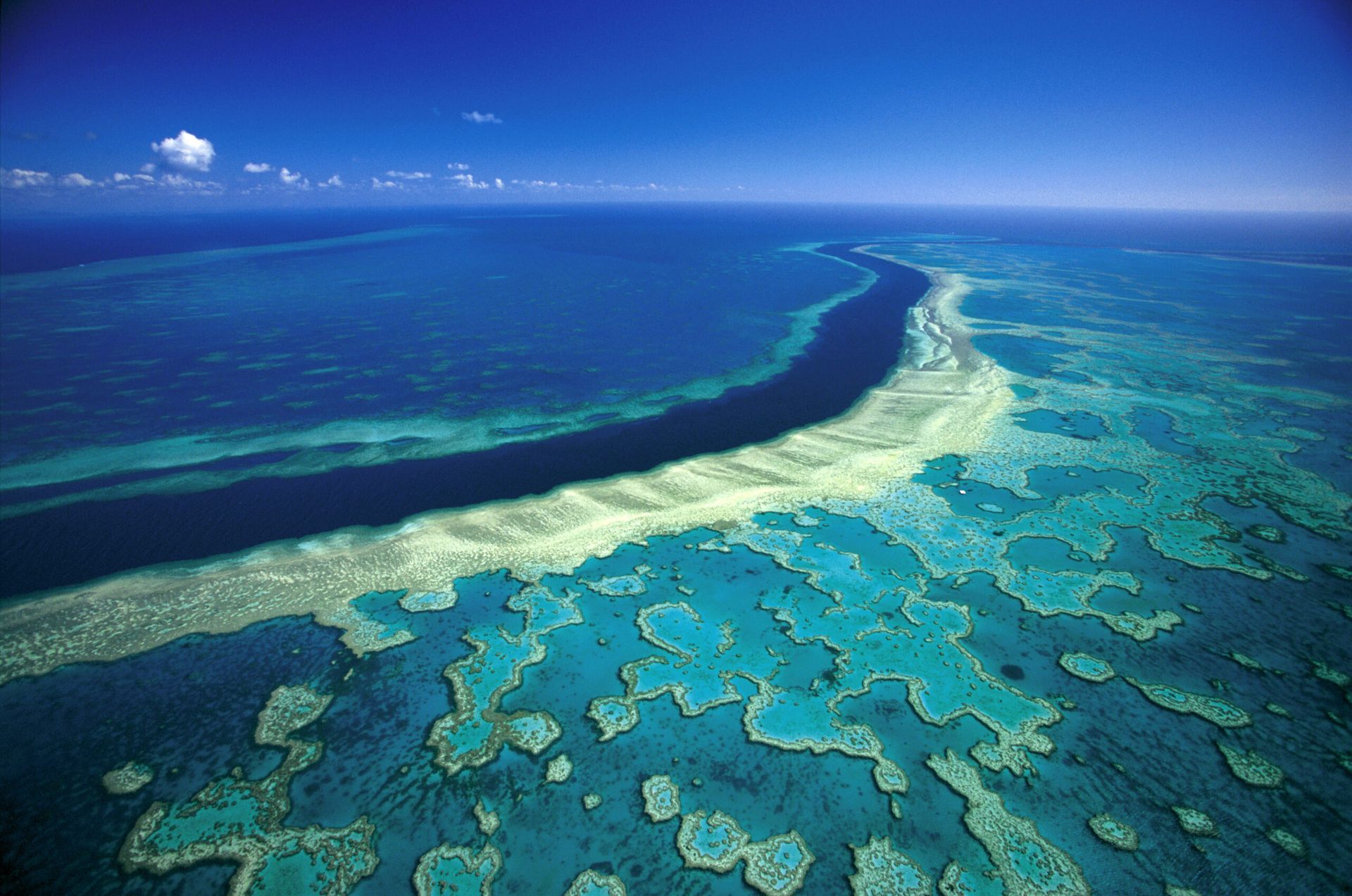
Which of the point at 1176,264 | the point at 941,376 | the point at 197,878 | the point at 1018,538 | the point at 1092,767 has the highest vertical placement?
the point at 1176,264

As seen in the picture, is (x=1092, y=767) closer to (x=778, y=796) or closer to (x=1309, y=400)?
(x=778, y=796)

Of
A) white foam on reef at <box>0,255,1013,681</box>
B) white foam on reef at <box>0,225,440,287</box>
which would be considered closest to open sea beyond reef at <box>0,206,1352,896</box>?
white foam on reef at <box>0,255,1013,681</box>

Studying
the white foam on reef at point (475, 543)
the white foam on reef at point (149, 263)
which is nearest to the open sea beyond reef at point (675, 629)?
the white foam on reef at point (475, 543)

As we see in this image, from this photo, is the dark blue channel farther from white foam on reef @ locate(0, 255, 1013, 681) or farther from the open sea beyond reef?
white foam on reef @ locate(0, 255, 1013, 681)

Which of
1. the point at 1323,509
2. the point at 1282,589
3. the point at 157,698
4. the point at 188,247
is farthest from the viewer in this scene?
the point at 188,247


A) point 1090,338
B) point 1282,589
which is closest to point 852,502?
point 1282,589

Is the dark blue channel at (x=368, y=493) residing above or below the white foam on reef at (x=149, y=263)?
below

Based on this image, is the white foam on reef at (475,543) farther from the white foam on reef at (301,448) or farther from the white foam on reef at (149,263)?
the white foam on reef at (149,263)
